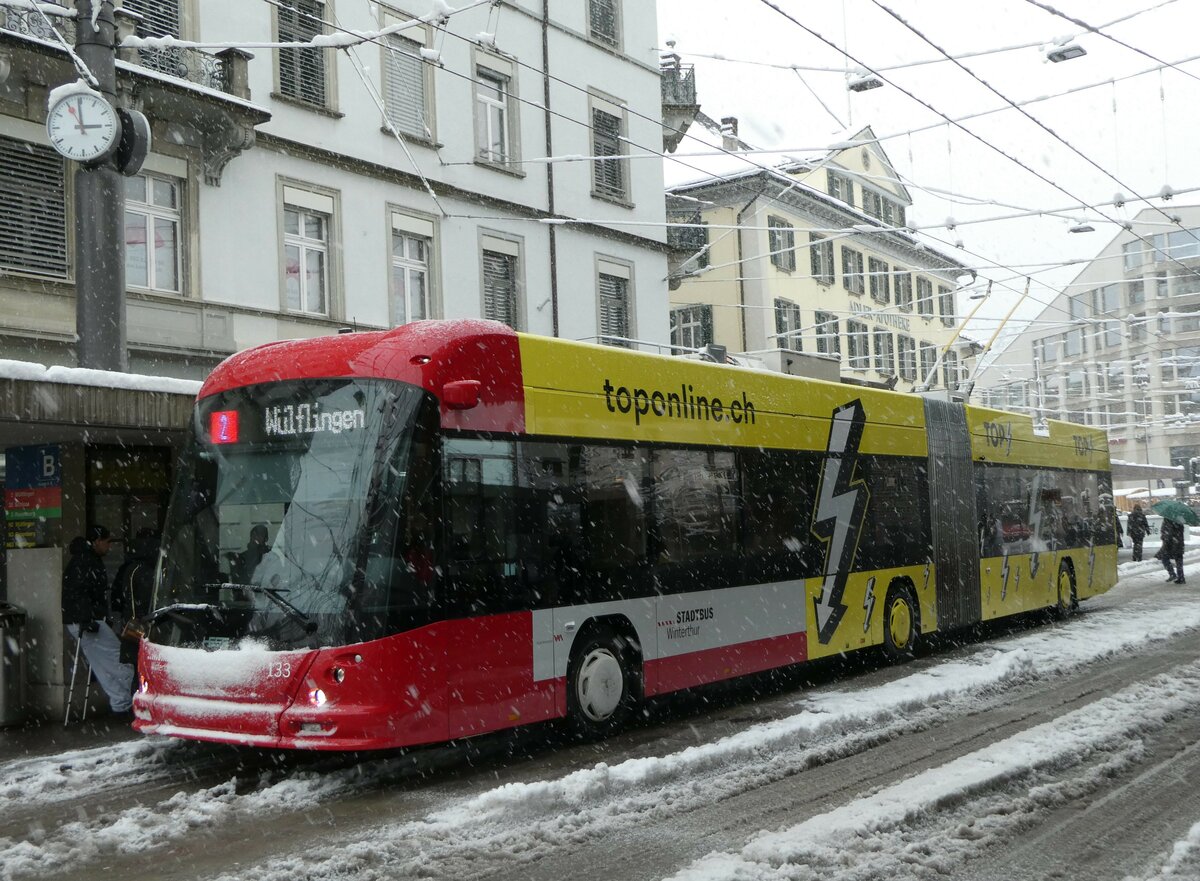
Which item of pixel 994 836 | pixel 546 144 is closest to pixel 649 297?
pixel 546 144

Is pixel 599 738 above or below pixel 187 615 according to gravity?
below

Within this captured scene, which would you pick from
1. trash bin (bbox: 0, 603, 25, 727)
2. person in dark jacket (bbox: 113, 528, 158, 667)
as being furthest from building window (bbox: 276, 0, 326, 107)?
trash bin (bbox: 0, 603, 25, 727)

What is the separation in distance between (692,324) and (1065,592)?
904 inches

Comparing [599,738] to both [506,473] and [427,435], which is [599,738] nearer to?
[506,473]

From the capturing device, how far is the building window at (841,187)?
44875mm

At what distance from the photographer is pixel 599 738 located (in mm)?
9711

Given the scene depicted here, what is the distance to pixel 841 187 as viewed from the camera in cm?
4603

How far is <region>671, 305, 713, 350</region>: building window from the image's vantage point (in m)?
40.6

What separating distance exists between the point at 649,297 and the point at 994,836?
21839 millimetres

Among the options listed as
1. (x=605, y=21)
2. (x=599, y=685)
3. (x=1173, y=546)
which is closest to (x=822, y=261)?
(x=605, y=21)

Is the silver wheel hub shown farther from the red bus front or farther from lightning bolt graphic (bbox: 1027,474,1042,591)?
lightning bolt graphic (bbox: 1027,474,1042,591)

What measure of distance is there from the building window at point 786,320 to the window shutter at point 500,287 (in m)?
17.2

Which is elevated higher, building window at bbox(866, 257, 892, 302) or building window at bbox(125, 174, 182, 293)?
building window at bbox(866, 257, 892, 302)

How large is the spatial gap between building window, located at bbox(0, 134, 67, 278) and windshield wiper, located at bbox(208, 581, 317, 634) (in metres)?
9.66
